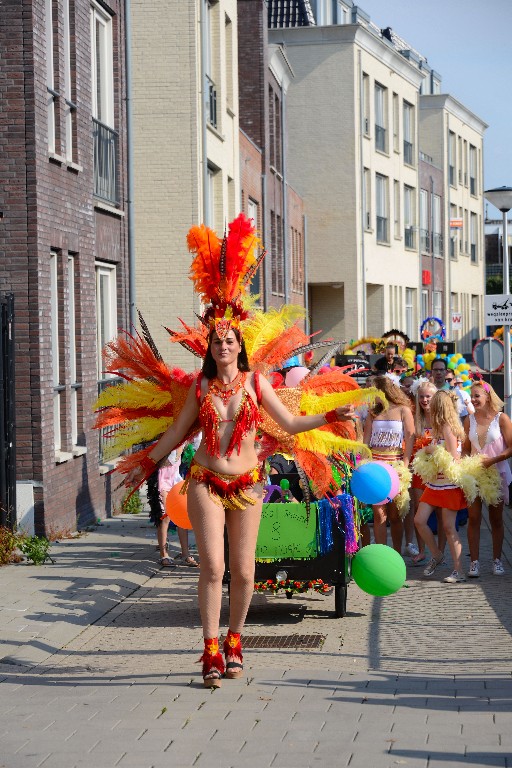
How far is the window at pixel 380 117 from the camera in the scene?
2083 inches

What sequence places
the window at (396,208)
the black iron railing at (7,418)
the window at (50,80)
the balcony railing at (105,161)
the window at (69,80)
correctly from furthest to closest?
the window at (396,208) < the balcony railing at (105,161) < the window at (69,80) < the window at (50,80) < the black iron railing at (7,418)

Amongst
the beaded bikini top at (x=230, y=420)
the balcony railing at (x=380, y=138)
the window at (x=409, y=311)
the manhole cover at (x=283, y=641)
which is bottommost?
the manhole cover at (x=283, y=641)

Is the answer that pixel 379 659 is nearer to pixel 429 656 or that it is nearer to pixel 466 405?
pixel 429 656

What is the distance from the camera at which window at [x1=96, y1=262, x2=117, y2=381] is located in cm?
1827

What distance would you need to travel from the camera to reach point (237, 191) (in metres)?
28.8

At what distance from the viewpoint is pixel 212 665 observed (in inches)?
301

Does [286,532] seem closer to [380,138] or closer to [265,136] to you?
[265,136]

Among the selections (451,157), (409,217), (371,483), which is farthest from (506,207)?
(451,157)

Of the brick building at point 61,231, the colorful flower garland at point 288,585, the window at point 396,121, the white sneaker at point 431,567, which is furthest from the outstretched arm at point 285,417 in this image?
the window at point 396,121

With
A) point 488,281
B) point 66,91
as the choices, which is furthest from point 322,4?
point 488,281

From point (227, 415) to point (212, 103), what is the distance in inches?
744

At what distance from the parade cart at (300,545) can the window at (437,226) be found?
179 ft

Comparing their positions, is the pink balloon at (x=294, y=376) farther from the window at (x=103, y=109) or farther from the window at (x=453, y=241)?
the window at (x=453, y=241)

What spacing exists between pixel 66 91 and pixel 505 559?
7398 mm
